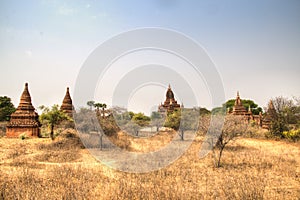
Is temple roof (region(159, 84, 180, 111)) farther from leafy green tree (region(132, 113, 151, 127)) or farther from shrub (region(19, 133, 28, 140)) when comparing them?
shrub (region(19, 133, 28, 140))

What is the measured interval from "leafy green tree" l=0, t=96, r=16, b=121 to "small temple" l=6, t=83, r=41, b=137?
17.2 meters

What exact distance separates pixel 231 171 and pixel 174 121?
1601 centimetres

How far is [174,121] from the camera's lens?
25.9m

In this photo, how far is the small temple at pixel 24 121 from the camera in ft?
74.8

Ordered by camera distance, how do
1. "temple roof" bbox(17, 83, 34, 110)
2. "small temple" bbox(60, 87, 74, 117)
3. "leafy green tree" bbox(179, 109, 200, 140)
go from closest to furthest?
"temple roof" bbox(17, 83, 34, 110) < "leafy green tree" bbox(179, 109, 200, 140) < "small temple" bbox(60, 87, 74, 117)

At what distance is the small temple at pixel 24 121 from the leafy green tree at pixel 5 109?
17.2m

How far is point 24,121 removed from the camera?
2327 cm

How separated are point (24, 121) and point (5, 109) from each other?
19.3m

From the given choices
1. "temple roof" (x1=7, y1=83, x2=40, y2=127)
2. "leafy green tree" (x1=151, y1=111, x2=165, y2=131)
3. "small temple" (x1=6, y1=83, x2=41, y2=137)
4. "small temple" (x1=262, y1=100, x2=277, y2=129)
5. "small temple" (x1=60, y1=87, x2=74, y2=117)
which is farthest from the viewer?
"leafy green tree" (x1=151, y1=111, x2=165, y2=131)

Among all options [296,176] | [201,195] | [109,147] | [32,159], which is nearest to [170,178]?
[201,195]

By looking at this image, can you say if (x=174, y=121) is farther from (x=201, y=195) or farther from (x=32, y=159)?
(x=201, y=195)

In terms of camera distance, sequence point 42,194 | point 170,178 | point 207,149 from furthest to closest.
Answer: point 207,149, point 170,178, point 42,194

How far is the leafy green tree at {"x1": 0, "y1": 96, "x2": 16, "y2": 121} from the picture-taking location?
38.1m

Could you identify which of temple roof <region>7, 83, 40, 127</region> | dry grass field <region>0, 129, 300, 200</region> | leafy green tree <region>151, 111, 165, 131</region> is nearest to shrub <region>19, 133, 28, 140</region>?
temple roof <region>7, 83, 40, 127</region>
